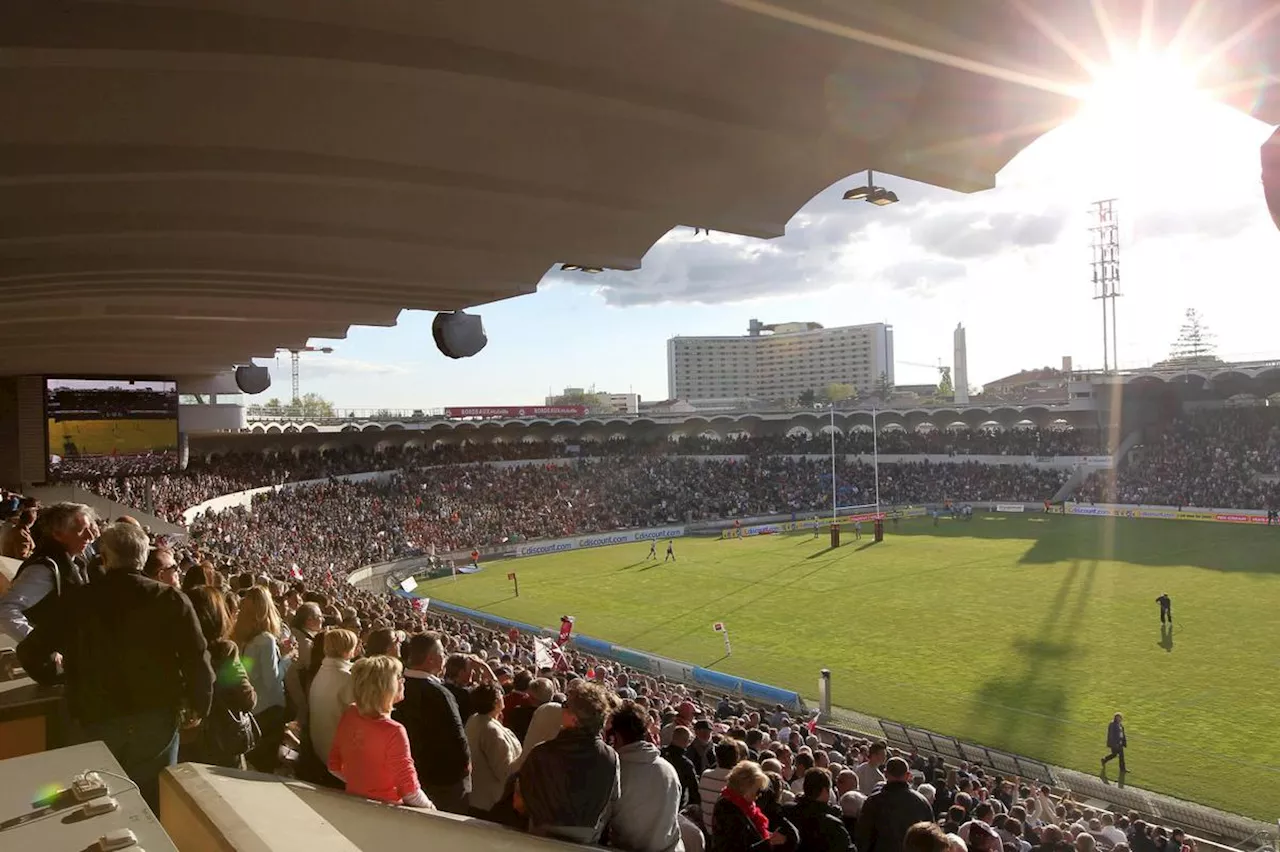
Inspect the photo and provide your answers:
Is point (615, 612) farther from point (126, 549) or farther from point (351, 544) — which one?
point (126, 549)

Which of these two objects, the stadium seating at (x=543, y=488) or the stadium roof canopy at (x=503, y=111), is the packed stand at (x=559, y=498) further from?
the stadium roof canopy at (x=503, y=111)

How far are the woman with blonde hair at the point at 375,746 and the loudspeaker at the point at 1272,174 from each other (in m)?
3.53

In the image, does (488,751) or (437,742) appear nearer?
(437,742)

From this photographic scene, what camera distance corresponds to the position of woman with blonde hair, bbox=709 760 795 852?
164 inches

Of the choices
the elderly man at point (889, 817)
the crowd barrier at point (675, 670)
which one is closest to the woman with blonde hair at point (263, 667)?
the elderly man at point (889, 817)

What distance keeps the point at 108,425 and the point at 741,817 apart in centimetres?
2837

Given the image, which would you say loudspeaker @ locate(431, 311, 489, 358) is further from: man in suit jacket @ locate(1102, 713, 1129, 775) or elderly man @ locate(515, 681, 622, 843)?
man in suit jacket @ locate(1102, 713, 1129, 775)

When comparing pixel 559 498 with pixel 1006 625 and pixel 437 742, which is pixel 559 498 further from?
pixel 437 742

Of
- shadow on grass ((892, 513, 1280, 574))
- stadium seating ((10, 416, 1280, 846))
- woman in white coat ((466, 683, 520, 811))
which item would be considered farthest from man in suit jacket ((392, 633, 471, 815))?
shadow on grass ((892, 513, 1280, 574))

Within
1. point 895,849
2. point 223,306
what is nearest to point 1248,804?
point 895,849

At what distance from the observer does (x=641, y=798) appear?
144 inches

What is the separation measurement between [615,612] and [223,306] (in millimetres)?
20037

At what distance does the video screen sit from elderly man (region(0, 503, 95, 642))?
24.7 meters

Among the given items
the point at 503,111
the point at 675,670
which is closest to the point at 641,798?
the point at 503,111
